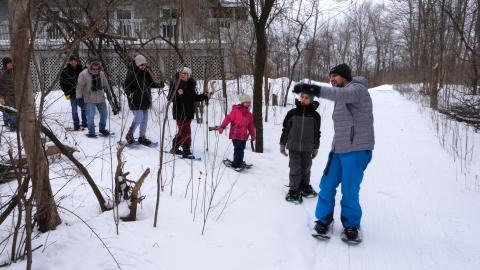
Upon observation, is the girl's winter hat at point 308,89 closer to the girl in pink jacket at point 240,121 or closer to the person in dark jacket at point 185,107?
the girl in pink jacket at point 240,121

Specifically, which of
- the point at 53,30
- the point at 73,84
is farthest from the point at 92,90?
the point at 53,30

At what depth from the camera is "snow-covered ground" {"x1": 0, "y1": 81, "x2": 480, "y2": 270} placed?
10.9ft

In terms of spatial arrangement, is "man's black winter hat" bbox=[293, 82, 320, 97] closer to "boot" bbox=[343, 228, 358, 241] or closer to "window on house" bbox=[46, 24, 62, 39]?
"boot" bbox=[343, 228, 358, 241]

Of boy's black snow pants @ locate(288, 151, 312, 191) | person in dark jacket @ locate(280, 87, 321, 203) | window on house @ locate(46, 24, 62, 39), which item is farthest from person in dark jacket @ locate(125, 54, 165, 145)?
boy's black snow pants @ locate(288, 151, 312, 191)

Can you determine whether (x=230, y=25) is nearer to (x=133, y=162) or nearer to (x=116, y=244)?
(x=133, y=162)

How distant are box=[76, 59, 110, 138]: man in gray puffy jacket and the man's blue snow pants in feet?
16.9

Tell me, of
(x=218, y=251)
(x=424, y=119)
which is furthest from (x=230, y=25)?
(x=218, y=251)

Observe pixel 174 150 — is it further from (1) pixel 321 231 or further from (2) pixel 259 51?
(2) pixel 259 51

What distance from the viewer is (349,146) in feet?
12.6

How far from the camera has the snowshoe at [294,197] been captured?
506cm

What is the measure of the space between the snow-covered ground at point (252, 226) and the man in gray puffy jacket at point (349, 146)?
0.30m

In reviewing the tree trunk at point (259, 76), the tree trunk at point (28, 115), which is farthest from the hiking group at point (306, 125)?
the tree trunk at point (259, 76)

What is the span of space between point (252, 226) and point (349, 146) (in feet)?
4.39

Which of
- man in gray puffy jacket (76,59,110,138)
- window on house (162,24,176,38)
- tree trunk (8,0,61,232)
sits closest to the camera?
tree trunk (8,0,61,232)
